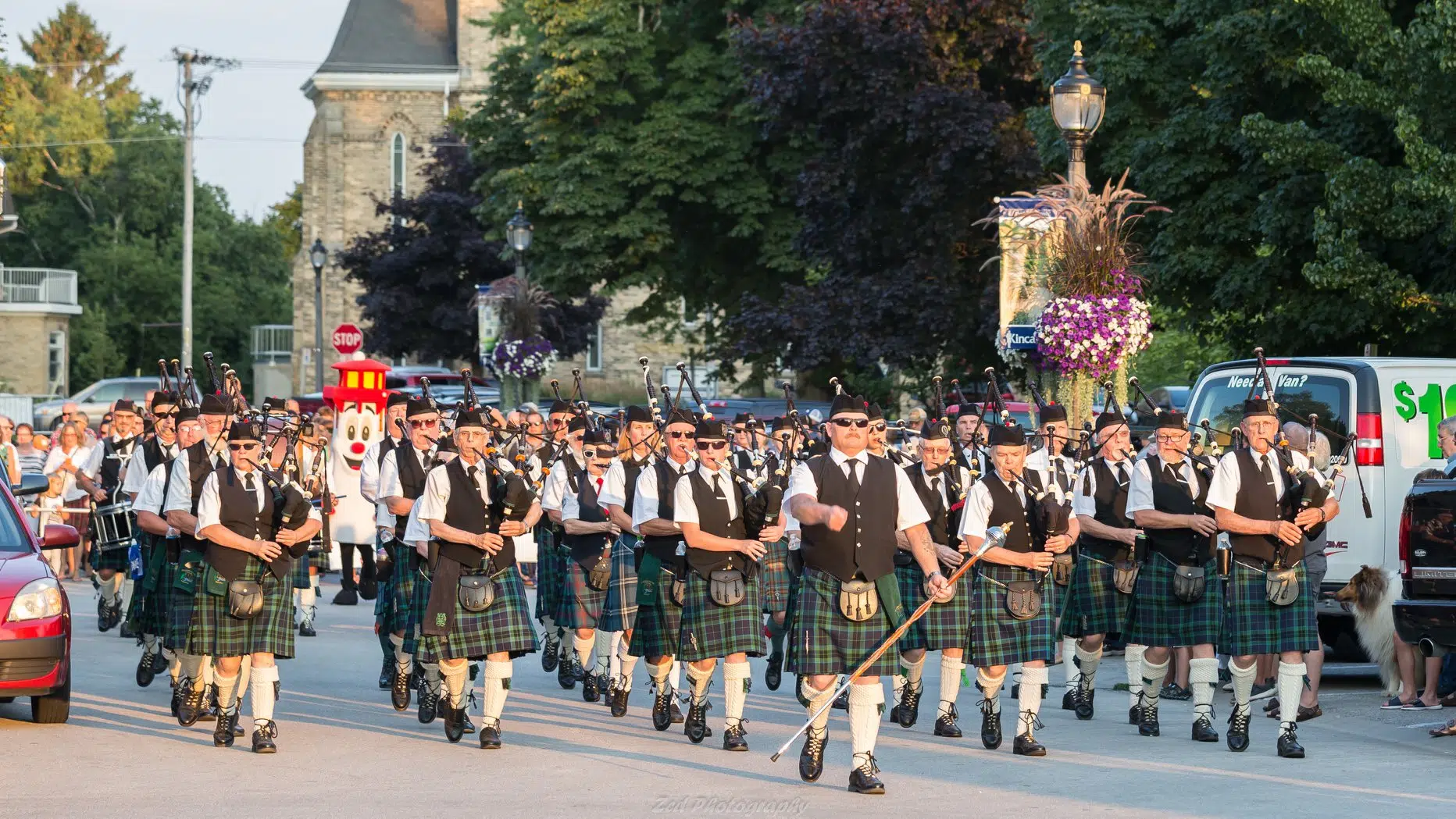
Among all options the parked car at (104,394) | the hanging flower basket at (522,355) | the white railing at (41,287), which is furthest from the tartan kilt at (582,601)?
the white railing at (41,287)

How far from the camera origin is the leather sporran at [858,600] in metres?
9.08

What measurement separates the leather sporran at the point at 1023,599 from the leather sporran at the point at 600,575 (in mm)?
2958

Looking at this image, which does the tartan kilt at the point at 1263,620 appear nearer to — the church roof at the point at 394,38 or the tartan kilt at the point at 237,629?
the tartan kilt at the point at 237,629

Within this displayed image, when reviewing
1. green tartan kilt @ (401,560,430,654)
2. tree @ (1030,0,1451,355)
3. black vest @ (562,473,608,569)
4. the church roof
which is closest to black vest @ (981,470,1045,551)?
green tartan kilt @ (401,560,430,654)

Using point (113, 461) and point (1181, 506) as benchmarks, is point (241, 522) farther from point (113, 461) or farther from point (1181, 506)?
point (113, 461)

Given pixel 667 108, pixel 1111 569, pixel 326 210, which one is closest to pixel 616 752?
pixel 1111 569

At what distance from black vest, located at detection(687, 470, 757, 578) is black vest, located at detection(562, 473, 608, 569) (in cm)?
219

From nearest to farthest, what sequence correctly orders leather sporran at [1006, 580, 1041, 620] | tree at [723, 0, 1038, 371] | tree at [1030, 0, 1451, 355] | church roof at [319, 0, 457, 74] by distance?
leather sporran at [1006, 580, 1041, 620] → tree at [1030, 0, 1451, 355] → tree at [723, 0, 1038, 371] → church roof at [319, 0, 457, 74]

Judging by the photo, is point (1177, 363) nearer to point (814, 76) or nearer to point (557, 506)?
point (814, 76)

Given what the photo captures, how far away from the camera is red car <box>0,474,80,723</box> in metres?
10.6

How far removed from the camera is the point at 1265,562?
10391 millimetres

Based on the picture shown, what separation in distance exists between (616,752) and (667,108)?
84.4 ft

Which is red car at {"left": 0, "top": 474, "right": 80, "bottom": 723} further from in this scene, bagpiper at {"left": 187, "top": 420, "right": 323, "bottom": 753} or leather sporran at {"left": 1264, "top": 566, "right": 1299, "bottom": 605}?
leather sporran at {"left": 1264, "top": 566, "right": 1299, "bottom": 605}

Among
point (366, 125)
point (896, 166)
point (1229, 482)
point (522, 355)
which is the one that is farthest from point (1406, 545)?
point (366, 125)
